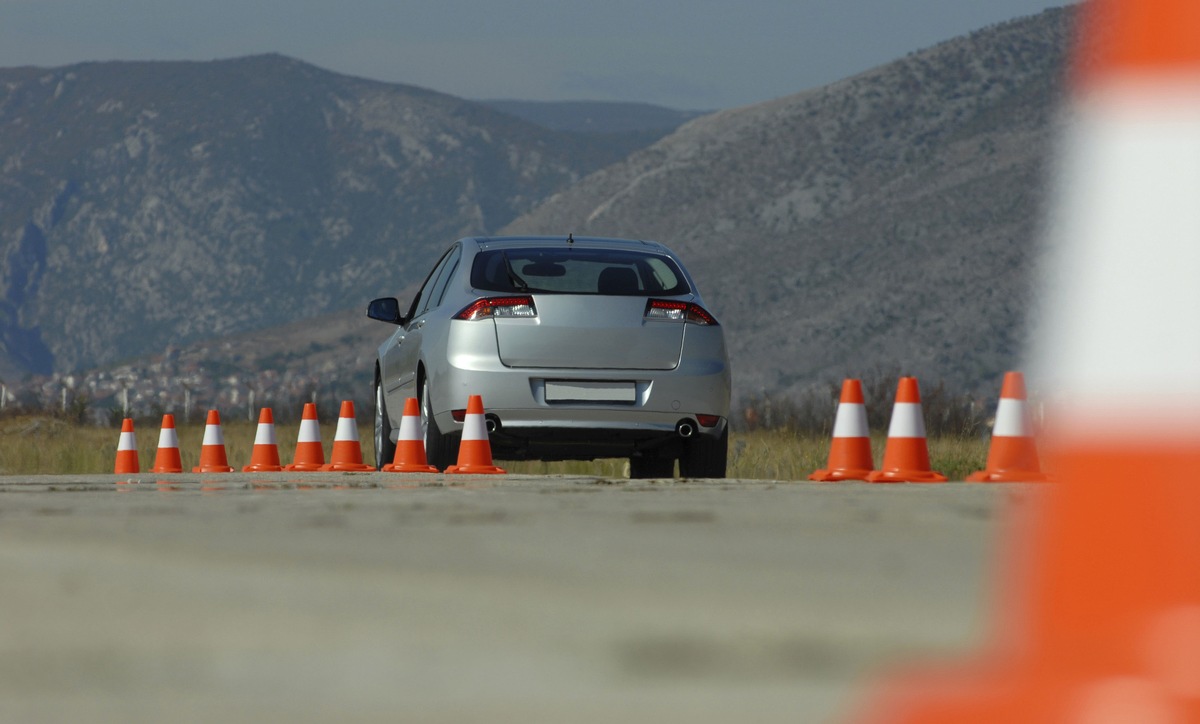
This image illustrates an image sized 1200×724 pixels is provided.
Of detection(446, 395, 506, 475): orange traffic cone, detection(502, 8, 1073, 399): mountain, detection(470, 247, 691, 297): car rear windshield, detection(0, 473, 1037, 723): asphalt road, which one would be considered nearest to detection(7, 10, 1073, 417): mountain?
detection(502, 8, 1073, 399): mountain

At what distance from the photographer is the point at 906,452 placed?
10234 millimetres

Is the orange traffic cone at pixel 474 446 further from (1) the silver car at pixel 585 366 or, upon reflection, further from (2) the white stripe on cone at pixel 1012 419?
(2) the white stripe on cone at pixel 1012 419

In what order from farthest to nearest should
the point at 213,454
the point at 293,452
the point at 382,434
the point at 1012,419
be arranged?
1. the point at 293,452
2. the point at 213,454
3. the point at 382,434
4. the point at 1012,419

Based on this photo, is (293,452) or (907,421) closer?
(907,421)

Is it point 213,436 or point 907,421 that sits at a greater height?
point 907,421

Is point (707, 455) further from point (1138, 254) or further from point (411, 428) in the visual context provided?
point (1138, 254)

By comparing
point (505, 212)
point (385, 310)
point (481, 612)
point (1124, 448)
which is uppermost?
point (505, 212)

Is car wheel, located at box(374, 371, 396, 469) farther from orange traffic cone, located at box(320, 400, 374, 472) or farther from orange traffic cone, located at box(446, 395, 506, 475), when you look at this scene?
orange traffic cone, located at box(446, 395, 506, 475)

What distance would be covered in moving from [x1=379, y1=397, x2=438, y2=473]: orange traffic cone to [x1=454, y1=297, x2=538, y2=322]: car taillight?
Result: 119 centimetres

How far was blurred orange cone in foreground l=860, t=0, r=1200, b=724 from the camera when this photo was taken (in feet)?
8.52

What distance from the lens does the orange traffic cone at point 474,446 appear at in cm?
1139

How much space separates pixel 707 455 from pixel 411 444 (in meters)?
2.01

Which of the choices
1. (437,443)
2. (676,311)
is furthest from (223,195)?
(676,311)

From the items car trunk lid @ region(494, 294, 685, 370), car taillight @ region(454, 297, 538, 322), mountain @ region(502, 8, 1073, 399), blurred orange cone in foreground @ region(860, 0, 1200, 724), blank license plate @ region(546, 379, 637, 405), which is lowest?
blurred orange cone in foreground @ region(860, 0, 1200, 724)
